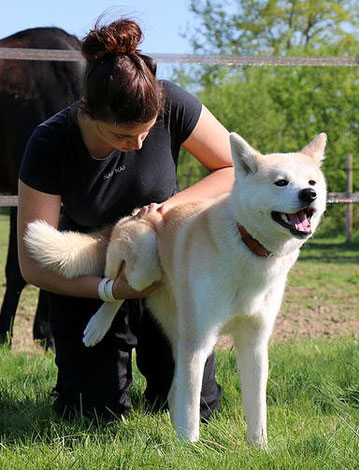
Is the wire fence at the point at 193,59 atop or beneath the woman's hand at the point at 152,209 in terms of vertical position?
atop

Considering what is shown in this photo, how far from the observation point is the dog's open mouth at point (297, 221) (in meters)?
2.38

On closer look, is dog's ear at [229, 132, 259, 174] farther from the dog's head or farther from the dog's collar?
the dog's collar

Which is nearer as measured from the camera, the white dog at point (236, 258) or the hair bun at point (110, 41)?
the white dog at point (236, 258)

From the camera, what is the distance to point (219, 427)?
106 inches

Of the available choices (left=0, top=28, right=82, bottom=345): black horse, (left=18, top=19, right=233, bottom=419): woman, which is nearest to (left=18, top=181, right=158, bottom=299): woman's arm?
(left=18, top=19, right=233, bottom=419): woman

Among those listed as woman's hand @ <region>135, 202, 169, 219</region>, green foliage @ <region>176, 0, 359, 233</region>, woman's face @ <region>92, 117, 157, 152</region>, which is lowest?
green foliage @ <region>176, 0, 359, 233</region>

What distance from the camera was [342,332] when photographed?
5.07 metres

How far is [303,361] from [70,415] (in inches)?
46.5

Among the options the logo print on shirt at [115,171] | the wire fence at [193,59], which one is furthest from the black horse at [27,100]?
the logo print on shirt at [115,171]

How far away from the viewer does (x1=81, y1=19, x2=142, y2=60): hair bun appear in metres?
2.63

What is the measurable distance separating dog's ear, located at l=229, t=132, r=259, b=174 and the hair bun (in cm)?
49

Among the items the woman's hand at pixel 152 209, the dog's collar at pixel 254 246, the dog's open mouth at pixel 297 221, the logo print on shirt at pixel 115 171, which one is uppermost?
the dog's open mouth at pixel 297 221

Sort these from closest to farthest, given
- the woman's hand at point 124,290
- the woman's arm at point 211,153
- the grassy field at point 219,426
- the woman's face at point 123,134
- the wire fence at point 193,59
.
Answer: the grassy field at point 219,426 < the woman's face at point 123,134 < the woman's hand at point 124,290 < the woman's arm at point 211,153 < the wire fence at point 193,59

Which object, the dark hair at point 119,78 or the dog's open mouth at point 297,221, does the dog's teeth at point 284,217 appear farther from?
the dark hair at point 119,78
